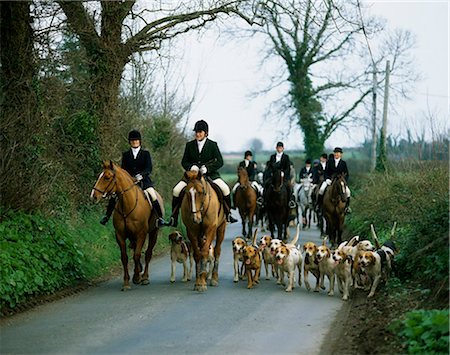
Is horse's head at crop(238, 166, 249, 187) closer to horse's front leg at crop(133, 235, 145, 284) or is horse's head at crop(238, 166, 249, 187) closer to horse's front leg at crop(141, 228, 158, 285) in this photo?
horse's front leg at crop(141, 228, 158, 285)

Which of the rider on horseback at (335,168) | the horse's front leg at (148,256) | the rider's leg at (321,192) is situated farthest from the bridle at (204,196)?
the rider's leg at (321,192)

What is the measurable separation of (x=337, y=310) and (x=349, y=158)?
141 feet

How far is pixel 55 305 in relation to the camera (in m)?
13.8

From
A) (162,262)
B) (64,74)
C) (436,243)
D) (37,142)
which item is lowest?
(162,262)

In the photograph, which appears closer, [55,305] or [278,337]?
[278,337]

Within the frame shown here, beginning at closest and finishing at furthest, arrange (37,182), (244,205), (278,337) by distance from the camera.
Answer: (278,337) → (37,182) → (244,205)

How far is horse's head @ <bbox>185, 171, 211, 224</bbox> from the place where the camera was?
50.3 feet

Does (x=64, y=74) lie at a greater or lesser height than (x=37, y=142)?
greater

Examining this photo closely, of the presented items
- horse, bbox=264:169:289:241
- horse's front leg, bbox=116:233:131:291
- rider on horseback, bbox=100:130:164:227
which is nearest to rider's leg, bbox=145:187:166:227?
rider on horseback, bbox=100:130:164:227

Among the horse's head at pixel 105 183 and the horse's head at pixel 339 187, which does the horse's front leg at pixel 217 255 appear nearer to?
the horse's head at pixel 105 183

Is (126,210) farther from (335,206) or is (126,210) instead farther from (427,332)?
(335,206)

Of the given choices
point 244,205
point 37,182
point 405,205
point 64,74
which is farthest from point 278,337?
point 244,205

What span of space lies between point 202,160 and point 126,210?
184 centimetres

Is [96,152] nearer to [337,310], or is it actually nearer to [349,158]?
[337,310]
